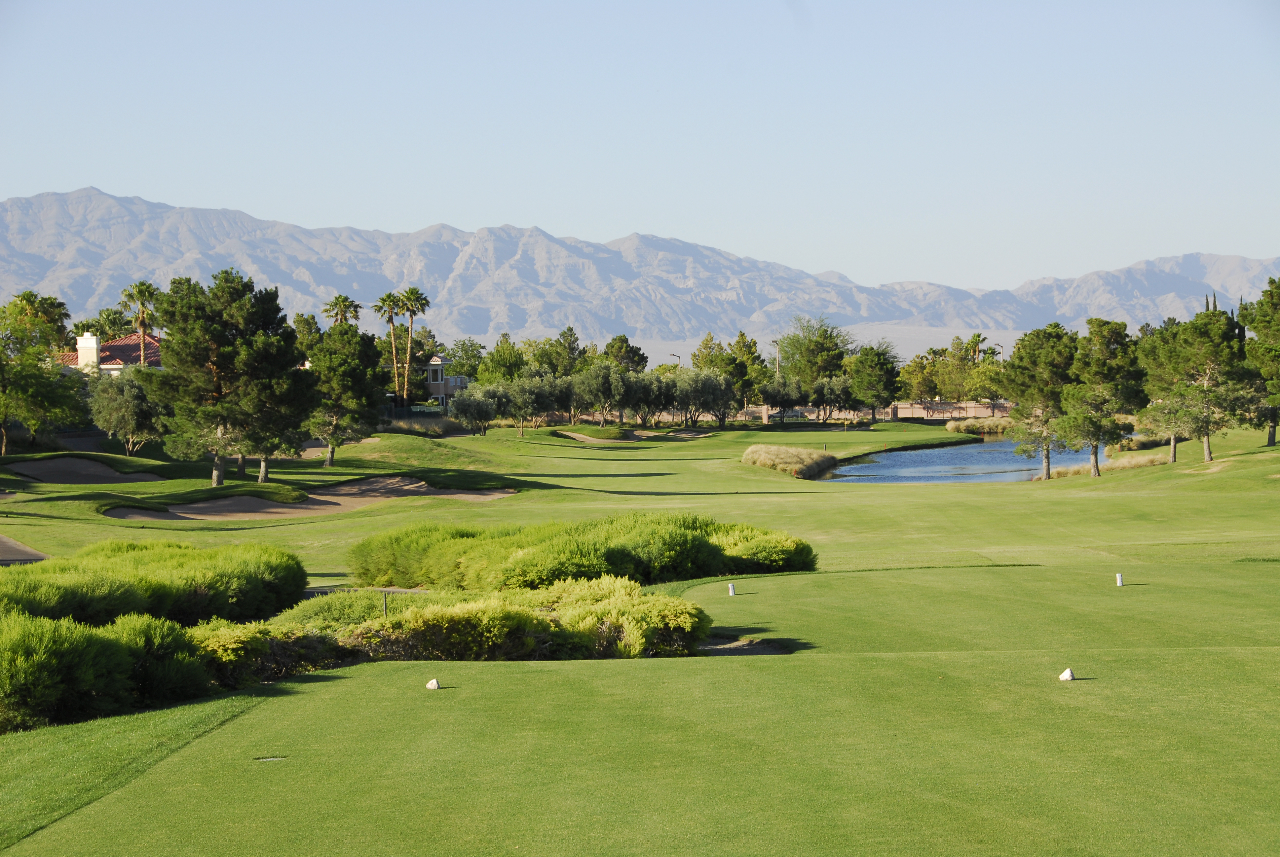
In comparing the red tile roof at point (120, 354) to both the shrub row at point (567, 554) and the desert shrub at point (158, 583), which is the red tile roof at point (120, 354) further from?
the desert shrub at point (158, 583)

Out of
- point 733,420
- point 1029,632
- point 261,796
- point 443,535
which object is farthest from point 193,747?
point 733,420

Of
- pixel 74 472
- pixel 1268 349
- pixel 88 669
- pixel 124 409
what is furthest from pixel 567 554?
pixel 124 409

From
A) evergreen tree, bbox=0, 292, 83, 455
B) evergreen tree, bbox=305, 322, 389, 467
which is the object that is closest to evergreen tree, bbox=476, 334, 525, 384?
evergreen tree, bbox=305, 322, 389, 467

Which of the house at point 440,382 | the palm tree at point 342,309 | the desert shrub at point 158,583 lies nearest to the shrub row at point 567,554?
the desert shrub at point 158,583

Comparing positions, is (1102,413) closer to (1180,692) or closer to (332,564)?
(332,564)

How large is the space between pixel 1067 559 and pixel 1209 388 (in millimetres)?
47438

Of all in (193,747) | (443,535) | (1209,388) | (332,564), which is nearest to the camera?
(193,747)

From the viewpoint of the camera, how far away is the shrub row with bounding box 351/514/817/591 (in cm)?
1883

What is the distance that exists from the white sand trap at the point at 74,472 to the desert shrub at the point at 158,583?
39.0m

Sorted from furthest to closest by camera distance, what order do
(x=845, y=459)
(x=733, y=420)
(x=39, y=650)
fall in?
(x=733, y=420)
(x=845, y=459)
(x=39, y=650)

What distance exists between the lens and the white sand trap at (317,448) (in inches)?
3044

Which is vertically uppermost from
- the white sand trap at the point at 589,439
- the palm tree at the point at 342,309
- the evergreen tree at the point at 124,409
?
the palm tree at the point at 342,309

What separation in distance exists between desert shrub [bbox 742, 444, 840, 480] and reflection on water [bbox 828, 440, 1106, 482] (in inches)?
61.3

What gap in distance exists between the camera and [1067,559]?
22.8 meters
